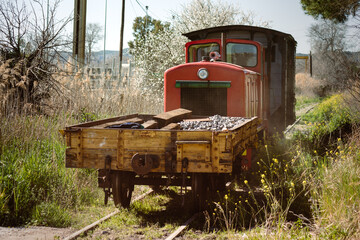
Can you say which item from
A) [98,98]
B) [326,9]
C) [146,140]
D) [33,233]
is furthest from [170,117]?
[326,9]

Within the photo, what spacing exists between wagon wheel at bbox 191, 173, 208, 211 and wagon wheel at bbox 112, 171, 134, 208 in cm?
89

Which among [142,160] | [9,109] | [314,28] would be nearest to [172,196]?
[142,160]

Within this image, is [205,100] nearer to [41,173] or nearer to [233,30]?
[233,30]

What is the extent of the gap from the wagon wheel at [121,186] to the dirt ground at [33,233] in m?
0.75

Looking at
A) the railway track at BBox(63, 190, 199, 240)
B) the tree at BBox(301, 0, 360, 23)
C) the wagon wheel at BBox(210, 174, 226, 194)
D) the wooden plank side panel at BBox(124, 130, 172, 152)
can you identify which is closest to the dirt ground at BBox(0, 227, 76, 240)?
the railway track at BBox(63, 190, 199, 240)

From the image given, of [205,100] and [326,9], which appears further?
[326,9]

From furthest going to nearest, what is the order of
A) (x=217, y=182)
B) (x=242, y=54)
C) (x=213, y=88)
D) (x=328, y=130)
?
(x=328, y=130)
(x=242, y=54)
(x=213, y=88)
(x=217, y=182)

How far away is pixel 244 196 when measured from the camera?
668cm

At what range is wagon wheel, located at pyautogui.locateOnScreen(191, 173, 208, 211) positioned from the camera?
5344 mm

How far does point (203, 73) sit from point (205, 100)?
0.53 metres

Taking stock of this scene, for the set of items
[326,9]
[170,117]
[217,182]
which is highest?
[326,9]

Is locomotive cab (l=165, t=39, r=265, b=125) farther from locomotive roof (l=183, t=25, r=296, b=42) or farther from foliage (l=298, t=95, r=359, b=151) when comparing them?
foliage (l=298, t=95, r=359, b=151)

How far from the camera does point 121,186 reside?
18.3 ft

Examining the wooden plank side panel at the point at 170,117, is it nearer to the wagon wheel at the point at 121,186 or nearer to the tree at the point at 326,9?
the wagon wheel at the point at 121,186
